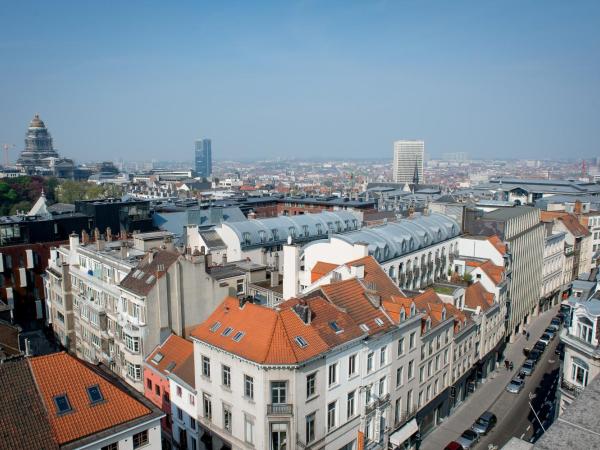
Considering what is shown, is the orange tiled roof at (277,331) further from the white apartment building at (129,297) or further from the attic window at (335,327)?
the white apartment building at (129,297)

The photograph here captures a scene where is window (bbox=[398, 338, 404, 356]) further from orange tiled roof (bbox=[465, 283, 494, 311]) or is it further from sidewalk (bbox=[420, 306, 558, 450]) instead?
orange tiled roof (bbox=[465, 283, 494, 311])

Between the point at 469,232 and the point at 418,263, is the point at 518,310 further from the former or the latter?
the point at 418,263

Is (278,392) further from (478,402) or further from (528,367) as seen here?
(528,367)

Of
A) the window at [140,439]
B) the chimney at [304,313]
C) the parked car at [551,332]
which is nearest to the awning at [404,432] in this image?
the chimney at [304,313]

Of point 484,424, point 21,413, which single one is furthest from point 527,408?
point 21,413

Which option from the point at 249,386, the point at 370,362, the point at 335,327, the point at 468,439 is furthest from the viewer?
the point at 468,439

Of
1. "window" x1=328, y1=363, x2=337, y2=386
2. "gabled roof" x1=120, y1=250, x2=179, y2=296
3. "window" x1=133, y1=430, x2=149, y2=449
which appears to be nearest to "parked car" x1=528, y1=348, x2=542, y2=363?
"window" x1=328, y1=363, x2=337, y2=386
